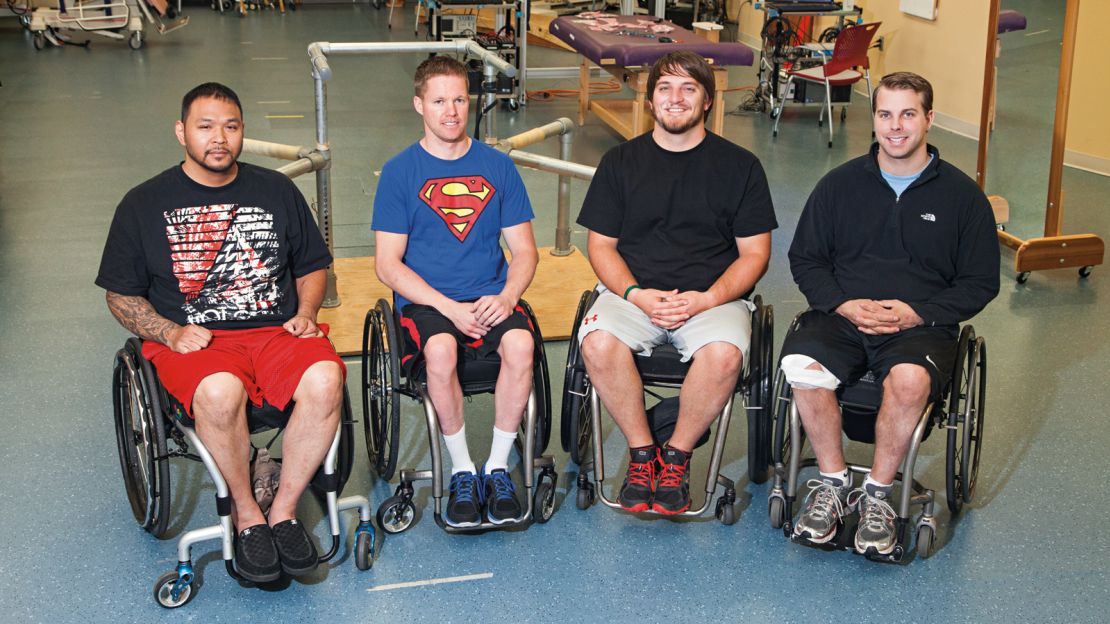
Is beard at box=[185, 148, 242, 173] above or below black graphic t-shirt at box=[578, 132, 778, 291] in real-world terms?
above

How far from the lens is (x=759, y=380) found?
277cm

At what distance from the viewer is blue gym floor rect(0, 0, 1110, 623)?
252 cm

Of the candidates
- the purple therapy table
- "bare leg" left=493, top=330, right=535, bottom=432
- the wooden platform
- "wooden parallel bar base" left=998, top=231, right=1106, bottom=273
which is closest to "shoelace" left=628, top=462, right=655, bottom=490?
"bare leg" left=493, top=330, right=535, bottom=432

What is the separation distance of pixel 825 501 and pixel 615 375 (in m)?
Result: 0.59

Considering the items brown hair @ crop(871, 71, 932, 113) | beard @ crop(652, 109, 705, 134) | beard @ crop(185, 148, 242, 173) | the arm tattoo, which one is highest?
brown hair @ crop(871, 71, 932, 113)

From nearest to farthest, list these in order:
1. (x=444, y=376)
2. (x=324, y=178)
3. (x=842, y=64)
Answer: (x=444, y=376) → (x=324, y=178) → (x=842, y=64)

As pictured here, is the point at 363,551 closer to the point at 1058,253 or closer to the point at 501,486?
the point at 501,486

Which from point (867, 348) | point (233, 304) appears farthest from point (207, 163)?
point (867, 348)

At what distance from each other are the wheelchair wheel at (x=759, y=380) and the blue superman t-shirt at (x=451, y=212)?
0.65m

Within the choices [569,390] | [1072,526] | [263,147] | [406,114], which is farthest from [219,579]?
[406,114]

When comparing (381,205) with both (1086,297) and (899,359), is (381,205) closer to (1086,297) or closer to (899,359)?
(899,359)

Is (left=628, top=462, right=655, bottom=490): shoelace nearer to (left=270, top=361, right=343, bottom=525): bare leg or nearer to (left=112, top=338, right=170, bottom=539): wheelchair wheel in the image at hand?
(left=270, top=361, right=343, bottom=525): bare leg

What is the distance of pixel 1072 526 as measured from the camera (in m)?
2.86

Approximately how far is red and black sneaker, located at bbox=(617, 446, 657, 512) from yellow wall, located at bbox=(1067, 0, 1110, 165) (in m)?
4.32
